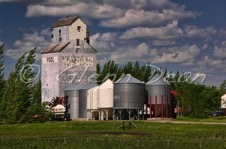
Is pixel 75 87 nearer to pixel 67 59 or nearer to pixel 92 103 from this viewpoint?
pixel 92 103

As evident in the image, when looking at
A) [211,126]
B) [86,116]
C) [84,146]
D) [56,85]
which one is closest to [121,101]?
[86,116]

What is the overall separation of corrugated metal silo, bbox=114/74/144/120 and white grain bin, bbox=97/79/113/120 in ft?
6.17

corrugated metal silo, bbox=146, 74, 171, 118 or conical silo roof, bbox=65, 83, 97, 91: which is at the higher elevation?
conical silo roof, bbox=65, 83, 97, 91

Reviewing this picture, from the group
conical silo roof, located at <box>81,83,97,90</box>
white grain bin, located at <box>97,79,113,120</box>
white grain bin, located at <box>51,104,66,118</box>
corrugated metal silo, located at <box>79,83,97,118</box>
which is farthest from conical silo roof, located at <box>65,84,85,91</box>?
white grain bin, located at <box>97,79,113,120</box>

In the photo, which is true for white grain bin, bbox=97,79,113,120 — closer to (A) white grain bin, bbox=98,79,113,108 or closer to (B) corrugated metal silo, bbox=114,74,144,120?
(A) white grain bin, bbox=98,79,113,108

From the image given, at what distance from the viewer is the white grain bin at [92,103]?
318 ft

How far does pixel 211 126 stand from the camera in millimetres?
63750

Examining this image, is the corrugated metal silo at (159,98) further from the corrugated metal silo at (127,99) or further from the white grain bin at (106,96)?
the white grain bin at (106,96)

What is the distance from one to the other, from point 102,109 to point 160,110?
9.71 metres

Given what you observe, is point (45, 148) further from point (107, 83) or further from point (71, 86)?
point (71, 86)

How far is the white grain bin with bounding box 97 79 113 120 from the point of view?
9325 centimetres

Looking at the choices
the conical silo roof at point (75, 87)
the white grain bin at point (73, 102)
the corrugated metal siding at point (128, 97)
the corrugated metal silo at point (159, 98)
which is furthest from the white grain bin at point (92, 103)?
the corrugated metal silo at point (159, 98)

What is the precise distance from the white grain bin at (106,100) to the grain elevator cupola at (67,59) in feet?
49.0

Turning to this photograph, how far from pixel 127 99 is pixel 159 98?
674 centimetres
